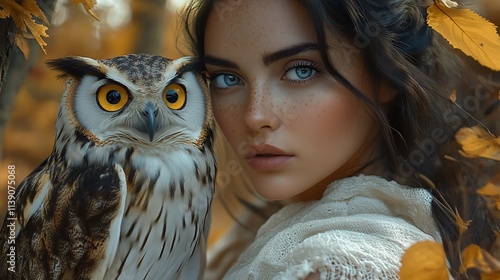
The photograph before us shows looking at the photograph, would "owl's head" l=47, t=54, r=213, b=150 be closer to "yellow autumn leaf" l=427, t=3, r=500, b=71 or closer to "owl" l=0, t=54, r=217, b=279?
"owl" l=0, t=54, r=217, b=279

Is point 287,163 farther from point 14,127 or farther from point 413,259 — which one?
point 14,127

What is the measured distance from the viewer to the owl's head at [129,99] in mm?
1150

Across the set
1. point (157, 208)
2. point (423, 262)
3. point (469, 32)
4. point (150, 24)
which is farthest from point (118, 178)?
point (150, 24)

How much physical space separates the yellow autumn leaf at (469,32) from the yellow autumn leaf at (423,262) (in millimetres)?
336

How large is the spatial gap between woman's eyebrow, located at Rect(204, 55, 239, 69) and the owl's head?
44 millimetres

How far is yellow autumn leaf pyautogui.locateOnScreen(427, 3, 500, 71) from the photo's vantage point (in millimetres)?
1039

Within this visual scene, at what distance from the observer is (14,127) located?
2.68 m

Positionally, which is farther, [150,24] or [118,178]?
[150,24]

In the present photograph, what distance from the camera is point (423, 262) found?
92 cm

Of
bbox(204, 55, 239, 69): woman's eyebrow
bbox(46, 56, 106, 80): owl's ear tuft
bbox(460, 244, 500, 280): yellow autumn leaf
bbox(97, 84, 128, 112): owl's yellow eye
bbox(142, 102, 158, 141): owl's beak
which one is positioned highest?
bbox(46, 56, 106, 80): owl's ear tuft

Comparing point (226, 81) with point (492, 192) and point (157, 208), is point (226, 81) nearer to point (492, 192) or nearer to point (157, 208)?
point (157, 208)

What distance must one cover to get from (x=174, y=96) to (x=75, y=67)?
19 centimetres

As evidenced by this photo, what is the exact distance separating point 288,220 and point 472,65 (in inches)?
23.8

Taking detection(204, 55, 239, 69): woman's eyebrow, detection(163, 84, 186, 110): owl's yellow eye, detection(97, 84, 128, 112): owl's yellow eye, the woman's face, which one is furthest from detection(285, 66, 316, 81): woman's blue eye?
detection(97, 84, 128, 112): owl's yellow eye
